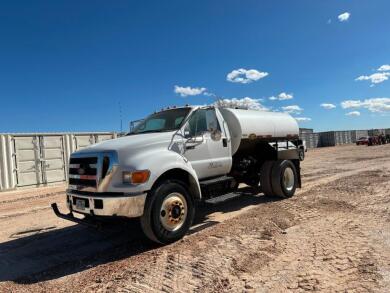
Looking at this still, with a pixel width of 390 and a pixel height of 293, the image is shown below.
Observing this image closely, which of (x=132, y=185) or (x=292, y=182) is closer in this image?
(x=132, y=185)

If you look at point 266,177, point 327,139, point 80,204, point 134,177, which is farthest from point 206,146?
point 327,139

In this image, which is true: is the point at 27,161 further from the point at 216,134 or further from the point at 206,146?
the point at 216,134

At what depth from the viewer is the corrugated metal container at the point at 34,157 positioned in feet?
50.2

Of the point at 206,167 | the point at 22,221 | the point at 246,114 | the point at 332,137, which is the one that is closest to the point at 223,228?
the point at 206,167

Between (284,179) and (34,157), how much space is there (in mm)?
12615

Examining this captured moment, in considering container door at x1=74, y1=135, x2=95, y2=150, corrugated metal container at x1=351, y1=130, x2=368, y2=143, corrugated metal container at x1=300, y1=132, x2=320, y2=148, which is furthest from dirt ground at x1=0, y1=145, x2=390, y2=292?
corrugated metal container at x1=351, y1=130, x2=368, y2=143

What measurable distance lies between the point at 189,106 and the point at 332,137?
170 ft

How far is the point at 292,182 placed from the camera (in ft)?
29.6

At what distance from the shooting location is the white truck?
4848 millimetres

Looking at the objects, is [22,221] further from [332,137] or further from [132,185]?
[332,137]

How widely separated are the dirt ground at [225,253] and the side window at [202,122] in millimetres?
1834

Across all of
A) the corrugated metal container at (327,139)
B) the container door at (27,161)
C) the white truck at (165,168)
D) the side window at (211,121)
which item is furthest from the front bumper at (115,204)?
the corrugated metal container at (327,139)

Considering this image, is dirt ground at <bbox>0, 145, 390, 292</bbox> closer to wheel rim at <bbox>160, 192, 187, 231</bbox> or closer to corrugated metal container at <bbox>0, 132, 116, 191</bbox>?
wheel rim at <bbox>160, 192, 187, 231</bbox>

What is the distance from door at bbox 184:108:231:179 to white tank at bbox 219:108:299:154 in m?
0.60
